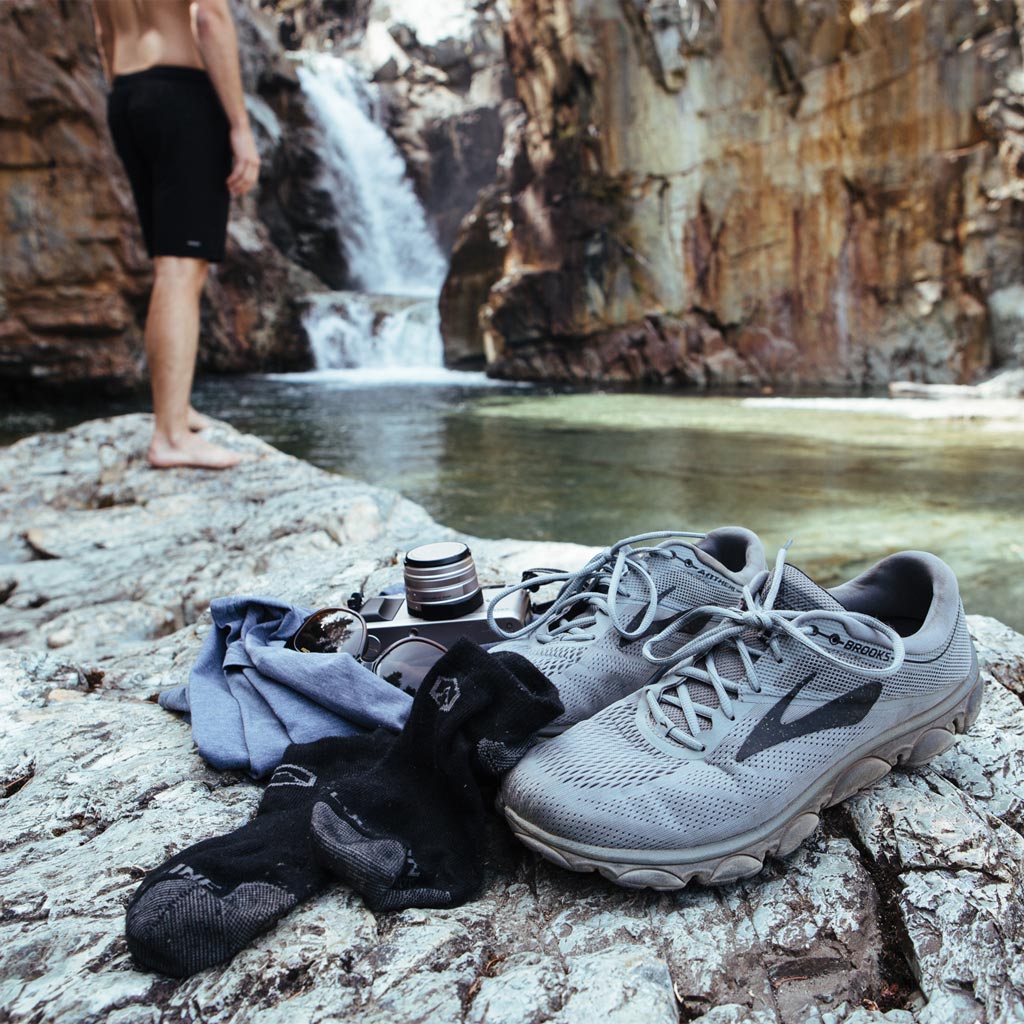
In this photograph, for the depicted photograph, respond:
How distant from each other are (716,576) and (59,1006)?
0.94 meters

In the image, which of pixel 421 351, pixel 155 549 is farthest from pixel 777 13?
pixel 155 549

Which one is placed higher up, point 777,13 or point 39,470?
point 777,13

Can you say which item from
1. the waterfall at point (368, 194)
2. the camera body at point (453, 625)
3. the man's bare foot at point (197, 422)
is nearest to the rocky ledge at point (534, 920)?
the camera body at point (453, 625)

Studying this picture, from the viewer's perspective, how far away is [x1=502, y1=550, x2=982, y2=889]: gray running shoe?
90 cm

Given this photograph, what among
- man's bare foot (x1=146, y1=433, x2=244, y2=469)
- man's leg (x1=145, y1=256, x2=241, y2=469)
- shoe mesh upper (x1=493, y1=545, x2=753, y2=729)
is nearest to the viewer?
shoe mesh upper (x1=493, y1=545, x2=753, y2=729)

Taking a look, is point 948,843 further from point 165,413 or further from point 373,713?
point 165,413

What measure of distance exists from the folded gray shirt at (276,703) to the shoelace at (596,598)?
238 mm

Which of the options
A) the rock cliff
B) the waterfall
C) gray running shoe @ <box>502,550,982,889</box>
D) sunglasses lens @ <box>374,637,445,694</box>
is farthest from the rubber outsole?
the waterfall

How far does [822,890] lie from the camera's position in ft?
3.04

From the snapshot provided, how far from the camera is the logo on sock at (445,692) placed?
96 cm

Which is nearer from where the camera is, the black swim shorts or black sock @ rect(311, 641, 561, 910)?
black sock @ rect(311, 641, 561, 910)

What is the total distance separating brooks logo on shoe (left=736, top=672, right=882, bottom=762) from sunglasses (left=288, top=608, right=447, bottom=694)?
0.56 m

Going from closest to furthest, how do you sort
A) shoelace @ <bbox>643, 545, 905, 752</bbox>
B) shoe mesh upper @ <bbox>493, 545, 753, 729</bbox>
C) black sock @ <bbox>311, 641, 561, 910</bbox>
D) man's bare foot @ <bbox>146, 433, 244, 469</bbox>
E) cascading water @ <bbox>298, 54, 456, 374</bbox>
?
black sock @ <bbox>311, 641, 561, 910</bbox> < shoelace @ <bbox>643, 545, 905, 752</bbox> < shoe mesh upper @ <bbox>493, 545, 753, 729</bbox> < man's bare foot @ <bbox>146, 433, 244, 469</bbox> < cascading water @ <bbox>298, 54, 456, 374</bbox>

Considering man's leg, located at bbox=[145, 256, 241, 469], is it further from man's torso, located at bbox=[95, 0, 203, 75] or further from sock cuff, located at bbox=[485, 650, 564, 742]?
sock cuff, located at bbox=[485, 650, 564, 742]
